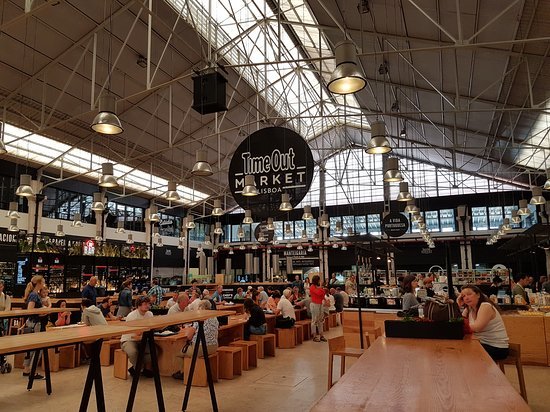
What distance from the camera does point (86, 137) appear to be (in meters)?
16.3

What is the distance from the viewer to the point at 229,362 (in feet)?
22.0

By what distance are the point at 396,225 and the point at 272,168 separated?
31.8 feet

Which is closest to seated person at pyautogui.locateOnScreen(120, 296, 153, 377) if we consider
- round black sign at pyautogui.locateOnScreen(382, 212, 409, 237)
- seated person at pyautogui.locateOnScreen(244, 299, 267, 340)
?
seated person at pyautogui.locateOnScreen(244, 299, 267, 340)

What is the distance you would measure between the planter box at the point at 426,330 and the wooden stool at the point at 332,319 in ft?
28.9

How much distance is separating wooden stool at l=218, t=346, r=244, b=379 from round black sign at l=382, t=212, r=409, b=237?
10085 mm

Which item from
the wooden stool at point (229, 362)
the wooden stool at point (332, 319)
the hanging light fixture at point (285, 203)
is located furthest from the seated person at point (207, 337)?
the wooden stool at point (332, 319)

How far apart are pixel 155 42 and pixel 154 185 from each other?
1190cm

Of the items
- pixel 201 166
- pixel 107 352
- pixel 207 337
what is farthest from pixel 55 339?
pixel 107 352

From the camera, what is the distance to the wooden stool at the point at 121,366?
6.73 metres

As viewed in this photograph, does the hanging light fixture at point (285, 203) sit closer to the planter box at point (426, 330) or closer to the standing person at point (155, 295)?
the planter box at point (426, 330)

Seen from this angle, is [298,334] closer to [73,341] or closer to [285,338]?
[285,338]

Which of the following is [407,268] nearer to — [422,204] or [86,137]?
[422,204]

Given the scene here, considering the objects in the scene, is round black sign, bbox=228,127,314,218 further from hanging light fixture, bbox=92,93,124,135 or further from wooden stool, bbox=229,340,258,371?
hanging light fixture, bbox=92,93,124,135

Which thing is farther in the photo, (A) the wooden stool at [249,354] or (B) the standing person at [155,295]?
(B) the standing person at [155,295]
